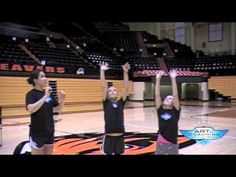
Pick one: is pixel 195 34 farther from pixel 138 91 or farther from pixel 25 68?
pixel 25 68

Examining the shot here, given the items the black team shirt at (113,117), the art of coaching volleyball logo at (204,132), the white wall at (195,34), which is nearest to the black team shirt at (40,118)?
the black team shirt at (113,117)

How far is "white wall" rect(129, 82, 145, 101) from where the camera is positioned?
89.9 ft

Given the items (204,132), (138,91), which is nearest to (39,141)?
(204,132)

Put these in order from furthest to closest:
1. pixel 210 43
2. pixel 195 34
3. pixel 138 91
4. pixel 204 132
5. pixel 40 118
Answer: pixel 195 34 < pixel 210 43 < pixel 138 91 < pixel 204 132 < pixel 40 118

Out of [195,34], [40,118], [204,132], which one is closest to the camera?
[40,118]

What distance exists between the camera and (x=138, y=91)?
27.7m

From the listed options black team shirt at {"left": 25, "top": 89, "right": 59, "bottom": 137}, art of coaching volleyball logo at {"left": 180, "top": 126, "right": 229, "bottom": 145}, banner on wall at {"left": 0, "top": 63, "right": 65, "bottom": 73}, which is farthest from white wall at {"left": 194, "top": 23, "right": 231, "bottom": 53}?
black team shirt at {"left": 25, "top": 89, "right": 59, "bottom": 137}

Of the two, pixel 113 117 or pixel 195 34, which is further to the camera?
pixel 195 34

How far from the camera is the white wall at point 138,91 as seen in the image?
2741 centimetres

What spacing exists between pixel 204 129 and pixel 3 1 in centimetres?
838

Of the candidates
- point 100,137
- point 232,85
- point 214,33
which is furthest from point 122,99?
point 214,33

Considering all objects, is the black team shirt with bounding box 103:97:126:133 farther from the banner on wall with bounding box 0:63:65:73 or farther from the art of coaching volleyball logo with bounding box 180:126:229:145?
the banner on wall with bounding box 0:63:65:73

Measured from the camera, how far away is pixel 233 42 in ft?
97.3

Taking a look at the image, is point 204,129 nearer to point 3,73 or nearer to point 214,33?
point 3,73
